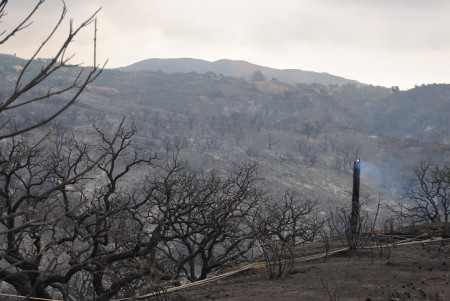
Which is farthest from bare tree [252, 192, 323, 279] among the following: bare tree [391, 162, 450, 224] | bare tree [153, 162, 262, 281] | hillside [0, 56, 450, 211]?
hillside [0, 56, 450, 211]

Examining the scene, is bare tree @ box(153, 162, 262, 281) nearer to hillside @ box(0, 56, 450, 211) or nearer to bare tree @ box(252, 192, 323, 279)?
bare tree @ box(252, 192, 323, 279)

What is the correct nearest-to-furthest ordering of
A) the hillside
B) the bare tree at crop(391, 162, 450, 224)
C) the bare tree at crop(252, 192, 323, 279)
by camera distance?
1. the bare tree at crop(252, 192, 323, 279)
2. the bare tree at crop(391, 162, 450, 224)
3. the hillside

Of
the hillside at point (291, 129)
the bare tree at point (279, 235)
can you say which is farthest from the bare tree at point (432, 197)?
the hillside at point (291, 129)

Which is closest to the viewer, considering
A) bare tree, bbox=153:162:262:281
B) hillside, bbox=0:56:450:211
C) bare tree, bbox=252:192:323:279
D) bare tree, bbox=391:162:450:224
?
bare tree, bbox=252:192:323:279

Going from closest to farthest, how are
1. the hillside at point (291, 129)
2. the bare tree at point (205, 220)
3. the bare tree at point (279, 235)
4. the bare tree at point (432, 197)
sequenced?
the bare tree at point (279, 235) → the bare tree at point (205, 220) → the bare tree at point (432, 197) → the hillside at point (291, 129)

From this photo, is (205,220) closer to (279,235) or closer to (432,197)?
(279,235)

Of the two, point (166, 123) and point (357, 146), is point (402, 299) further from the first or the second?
point (166, 123)

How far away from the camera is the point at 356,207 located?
11094 mm

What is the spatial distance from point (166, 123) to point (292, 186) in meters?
59.9

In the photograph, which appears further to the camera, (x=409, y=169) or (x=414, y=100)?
(x=414, y=100)

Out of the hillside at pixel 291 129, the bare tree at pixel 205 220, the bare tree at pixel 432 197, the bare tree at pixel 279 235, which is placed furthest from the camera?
the hillside at pixel 291 129

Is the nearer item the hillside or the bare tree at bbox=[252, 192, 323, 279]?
the bare tree at bbox=[252, 192, 323, 279]

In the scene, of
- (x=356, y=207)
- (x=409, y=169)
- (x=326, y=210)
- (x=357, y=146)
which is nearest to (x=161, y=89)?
(x=357, y=146)

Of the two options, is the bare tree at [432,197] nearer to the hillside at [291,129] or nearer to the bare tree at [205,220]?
Result: the bare tree at [205,220]
